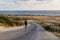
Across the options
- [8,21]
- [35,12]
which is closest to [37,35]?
[35,12]

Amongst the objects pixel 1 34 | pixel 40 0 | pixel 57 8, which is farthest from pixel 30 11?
pixel 1 34

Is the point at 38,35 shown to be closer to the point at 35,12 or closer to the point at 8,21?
the point at 35,12

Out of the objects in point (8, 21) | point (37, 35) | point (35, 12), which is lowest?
point (37, 35)

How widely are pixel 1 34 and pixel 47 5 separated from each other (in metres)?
0.84

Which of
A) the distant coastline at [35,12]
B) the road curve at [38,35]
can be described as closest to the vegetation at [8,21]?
the distant coastline at [35,12]

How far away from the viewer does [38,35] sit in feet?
7.18

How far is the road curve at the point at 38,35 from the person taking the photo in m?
2.15

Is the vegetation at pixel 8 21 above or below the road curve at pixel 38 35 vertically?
above

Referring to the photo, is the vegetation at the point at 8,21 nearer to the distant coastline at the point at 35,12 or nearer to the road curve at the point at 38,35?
the distant coastline at the point at 35,12

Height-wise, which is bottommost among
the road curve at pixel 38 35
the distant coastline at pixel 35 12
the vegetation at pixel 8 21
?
the road curve at pixel 38 35

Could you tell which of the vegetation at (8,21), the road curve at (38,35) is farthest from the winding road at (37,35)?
the vegetation at (8,21)

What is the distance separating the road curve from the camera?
7.04 ft

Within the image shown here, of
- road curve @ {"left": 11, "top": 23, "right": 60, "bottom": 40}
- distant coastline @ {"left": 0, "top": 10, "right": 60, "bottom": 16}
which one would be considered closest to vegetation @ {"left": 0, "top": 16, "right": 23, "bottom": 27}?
distant coastline @ {"left": 0, "top": 10, "right": 60, "bottom": 16}

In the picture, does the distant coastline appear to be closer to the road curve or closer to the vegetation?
the vegetation
